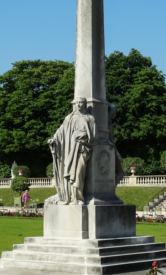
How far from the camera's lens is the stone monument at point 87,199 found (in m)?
14.1

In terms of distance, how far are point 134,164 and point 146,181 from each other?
3611 mm

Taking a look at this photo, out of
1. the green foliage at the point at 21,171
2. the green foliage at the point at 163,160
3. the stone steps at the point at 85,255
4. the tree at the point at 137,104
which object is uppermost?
the tree at the point at 137,104

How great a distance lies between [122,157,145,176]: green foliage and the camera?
192 ft

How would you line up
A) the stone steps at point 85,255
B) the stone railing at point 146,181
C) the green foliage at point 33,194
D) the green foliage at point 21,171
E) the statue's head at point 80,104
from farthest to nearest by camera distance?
1. the green foliage at point 21,171
2. the green foliage at point 33,194
3. the stone railing at point 146,181
4. the statue's head at point 80,104
5. the stone steps at point 85,255

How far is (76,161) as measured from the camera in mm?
14789

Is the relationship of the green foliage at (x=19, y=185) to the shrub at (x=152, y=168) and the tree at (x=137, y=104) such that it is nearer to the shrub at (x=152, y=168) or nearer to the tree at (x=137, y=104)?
the tree at (x=137, y=104)

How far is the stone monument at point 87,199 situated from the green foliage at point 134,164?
42587 millimetres

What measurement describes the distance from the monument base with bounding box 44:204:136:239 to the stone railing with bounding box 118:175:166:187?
38.8 metres

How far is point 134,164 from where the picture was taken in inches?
2296

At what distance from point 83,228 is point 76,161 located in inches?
54.6

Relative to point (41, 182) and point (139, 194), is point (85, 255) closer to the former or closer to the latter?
point (139, 194)

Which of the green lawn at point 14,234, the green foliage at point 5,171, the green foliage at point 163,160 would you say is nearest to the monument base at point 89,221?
the green lawn at point 14,234

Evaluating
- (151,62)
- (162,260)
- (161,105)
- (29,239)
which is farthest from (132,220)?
(151,62)

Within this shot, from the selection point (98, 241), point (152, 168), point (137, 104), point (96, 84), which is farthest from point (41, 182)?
point (98, 241)
